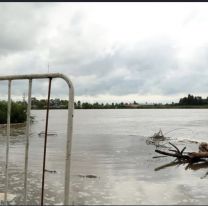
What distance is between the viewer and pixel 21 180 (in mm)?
11289

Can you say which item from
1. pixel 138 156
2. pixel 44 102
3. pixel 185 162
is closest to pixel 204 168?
pixel 185 162

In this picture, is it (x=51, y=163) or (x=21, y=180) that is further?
(x=51, y=163)

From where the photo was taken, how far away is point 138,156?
20.3 metres

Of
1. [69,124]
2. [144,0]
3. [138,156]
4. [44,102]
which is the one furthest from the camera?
[138,156]

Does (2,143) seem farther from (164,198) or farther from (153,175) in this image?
(164,198)

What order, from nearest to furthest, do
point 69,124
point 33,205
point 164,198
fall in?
1. point 69,124
2. point 33,205
3. point 164,198

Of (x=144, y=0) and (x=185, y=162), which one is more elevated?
(x=144, y=0)

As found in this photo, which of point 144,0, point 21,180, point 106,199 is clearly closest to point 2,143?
point 21,180

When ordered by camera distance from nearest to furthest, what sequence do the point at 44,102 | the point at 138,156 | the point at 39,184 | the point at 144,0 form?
1. the point at 44,102
2. the point at 144,0
3. the point at 39,184
4. the point at 138,156

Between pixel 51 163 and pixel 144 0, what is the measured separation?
454 inches

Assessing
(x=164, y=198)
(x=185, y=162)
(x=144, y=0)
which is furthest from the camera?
(x=185, y=162)

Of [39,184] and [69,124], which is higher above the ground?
[69,124]

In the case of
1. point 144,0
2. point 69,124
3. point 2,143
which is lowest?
point 2,143

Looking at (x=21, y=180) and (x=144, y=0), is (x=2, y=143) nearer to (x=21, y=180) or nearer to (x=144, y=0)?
(x=21, y=180)
